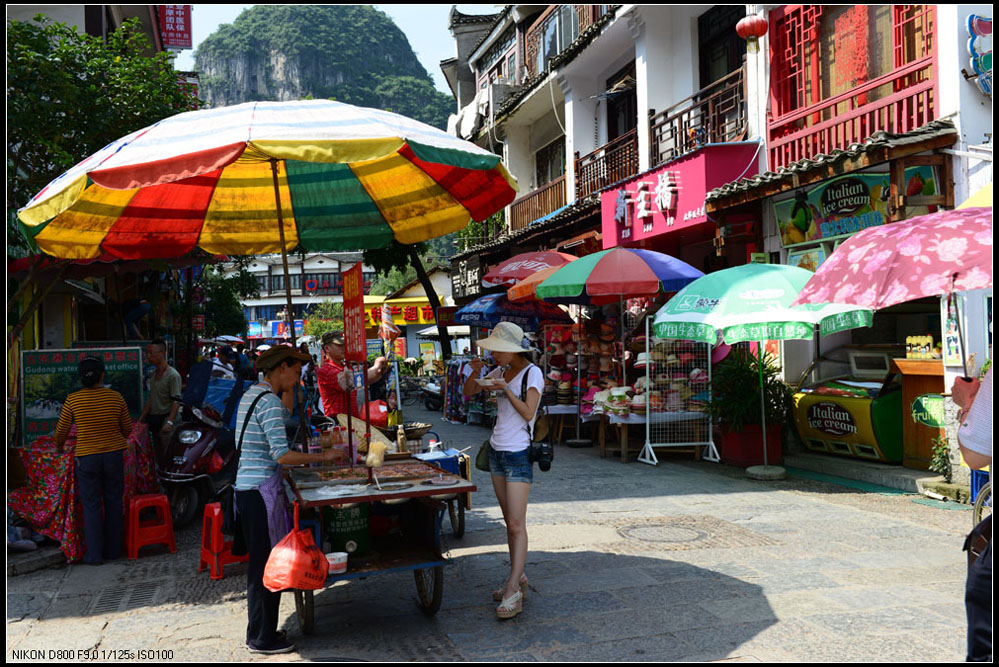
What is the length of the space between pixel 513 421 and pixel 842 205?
6986mm

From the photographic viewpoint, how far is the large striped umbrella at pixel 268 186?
13.5ft

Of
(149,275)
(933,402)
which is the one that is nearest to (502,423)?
(933,402)

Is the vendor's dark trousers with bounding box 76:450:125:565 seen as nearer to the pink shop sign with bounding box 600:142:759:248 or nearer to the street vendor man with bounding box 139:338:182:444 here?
the street vendor man with bounding box 139:338:182:444

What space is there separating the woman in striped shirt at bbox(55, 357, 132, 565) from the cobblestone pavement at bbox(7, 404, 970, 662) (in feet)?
1.00

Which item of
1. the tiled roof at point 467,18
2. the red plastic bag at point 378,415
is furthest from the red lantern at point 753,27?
the tiled roof at point 467,18

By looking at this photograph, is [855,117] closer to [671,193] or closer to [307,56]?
[671,193]

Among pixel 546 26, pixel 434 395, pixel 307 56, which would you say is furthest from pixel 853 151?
pixel 307 56

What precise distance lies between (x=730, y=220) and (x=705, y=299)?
358 centimetres

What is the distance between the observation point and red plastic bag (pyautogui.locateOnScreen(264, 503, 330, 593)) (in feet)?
13.7

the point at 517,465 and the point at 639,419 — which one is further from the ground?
the point at 517,465

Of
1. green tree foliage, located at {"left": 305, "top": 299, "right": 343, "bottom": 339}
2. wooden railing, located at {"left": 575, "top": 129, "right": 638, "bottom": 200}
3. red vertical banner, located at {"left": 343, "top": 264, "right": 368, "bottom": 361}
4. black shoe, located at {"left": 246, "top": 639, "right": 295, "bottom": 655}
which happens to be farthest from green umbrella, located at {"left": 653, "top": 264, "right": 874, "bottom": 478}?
green tree foliage, located at {"left": 305, "top": 299, "right": 343, "bottom": 339}

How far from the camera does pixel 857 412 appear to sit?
30.8ft

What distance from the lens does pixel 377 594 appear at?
552 cm

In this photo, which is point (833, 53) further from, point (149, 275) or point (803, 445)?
point (149, 275)
